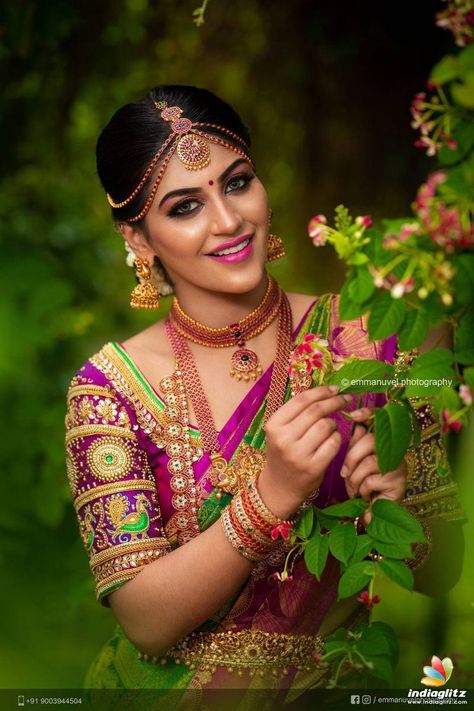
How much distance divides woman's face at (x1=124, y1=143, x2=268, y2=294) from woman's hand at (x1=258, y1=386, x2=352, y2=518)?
15.0 inches

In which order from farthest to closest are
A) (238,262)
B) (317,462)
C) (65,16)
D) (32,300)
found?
(32,300) < (65,16) < (238,262) < (317,462)

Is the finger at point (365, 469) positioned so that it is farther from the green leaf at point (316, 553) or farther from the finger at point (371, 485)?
the green leaf at point (316, 553)

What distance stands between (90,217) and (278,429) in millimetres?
2182

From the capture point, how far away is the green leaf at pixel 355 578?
1627mm

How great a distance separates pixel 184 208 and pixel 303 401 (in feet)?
1.82

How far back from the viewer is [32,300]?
360 centimetres

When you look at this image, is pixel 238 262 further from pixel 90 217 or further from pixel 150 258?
pixel 90 217

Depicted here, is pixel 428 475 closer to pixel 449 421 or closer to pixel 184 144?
pixel 449 421

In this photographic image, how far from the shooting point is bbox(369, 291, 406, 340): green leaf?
1.44m

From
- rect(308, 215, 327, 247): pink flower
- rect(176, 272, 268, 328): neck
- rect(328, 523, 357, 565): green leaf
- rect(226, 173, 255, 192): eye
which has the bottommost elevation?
rect(328, 523, 357, 565): green leaf

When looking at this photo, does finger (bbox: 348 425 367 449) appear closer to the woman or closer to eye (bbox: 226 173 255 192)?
the woman

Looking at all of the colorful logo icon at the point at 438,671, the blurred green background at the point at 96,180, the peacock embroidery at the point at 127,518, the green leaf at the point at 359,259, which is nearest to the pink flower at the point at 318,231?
the green leaf at the point at 359,259

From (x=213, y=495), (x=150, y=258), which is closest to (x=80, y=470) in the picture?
(x=213, y=495)

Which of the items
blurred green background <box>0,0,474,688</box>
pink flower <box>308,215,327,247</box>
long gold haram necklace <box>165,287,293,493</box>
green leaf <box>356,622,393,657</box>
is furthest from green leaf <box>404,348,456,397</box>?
blurred green background <box>0,0,474,688</box>
